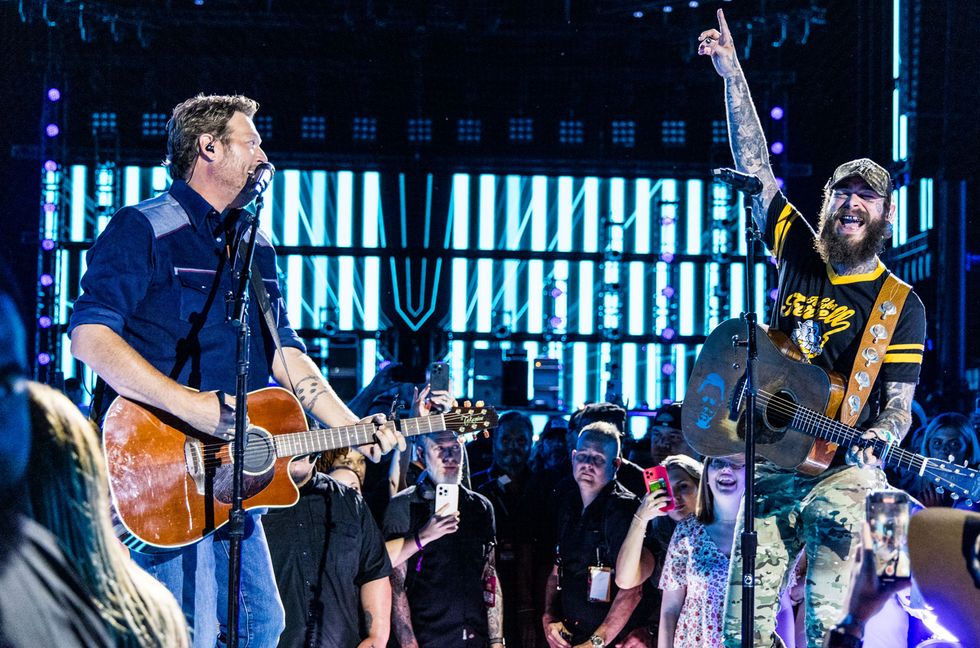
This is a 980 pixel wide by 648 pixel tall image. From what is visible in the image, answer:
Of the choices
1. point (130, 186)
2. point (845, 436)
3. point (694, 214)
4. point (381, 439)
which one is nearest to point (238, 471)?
point (381, 439)

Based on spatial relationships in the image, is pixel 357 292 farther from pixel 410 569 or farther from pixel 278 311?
pixel 278 311

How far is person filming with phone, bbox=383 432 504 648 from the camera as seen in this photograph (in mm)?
6570

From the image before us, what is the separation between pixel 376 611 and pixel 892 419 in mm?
2796

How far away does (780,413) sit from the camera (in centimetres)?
472

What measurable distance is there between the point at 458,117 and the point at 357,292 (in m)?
3.20

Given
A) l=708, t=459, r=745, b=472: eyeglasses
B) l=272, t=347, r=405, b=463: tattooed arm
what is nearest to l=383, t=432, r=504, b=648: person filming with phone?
l=708, t=459, r=745, b=472: eyeglasses

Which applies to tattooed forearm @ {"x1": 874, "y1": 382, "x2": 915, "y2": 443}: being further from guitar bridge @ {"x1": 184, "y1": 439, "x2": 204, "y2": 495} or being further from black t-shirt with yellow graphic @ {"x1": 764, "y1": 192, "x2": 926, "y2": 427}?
guitar bridge @ {"x1": 184, "y1": 439, "x2": 204, "y2": 495}

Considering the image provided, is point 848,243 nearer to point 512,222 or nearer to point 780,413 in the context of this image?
point 780,413

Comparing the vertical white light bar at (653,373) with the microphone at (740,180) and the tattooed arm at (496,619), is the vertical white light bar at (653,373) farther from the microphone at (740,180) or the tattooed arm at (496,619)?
the microphone at (740,180)

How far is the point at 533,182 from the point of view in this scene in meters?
18.7

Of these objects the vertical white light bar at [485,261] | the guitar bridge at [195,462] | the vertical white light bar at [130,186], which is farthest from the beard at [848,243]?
the vertical white light bar at [130,186]

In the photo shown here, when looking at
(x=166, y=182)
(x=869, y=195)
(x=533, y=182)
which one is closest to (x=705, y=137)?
(x=533, y=182)

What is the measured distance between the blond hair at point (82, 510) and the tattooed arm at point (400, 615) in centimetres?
510

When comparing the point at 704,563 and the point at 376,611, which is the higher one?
the point at 704,563
